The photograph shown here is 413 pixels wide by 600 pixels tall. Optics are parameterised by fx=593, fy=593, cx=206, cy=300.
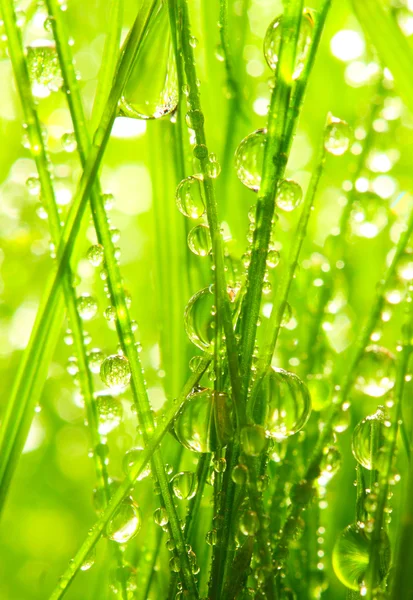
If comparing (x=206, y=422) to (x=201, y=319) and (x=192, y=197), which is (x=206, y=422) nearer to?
(x=201, y=319)

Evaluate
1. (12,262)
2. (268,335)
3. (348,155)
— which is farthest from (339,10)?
(268,335)

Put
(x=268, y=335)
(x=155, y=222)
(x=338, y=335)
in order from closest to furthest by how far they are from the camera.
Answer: (x=268, y=335) < (x=155, y=222) < (x=338, y=335)

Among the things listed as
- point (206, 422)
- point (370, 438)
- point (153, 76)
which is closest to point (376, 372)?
point (370, 438)

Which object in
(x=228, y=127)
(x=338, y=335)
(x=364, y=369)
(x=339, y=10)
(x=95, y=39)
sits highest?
(x=95, y=39)

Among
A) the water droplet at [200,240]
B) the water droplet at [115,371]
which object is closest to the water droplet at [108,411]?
the water droplet at [115,371]

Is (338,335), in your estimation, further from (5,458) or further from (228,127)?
(5,458)
